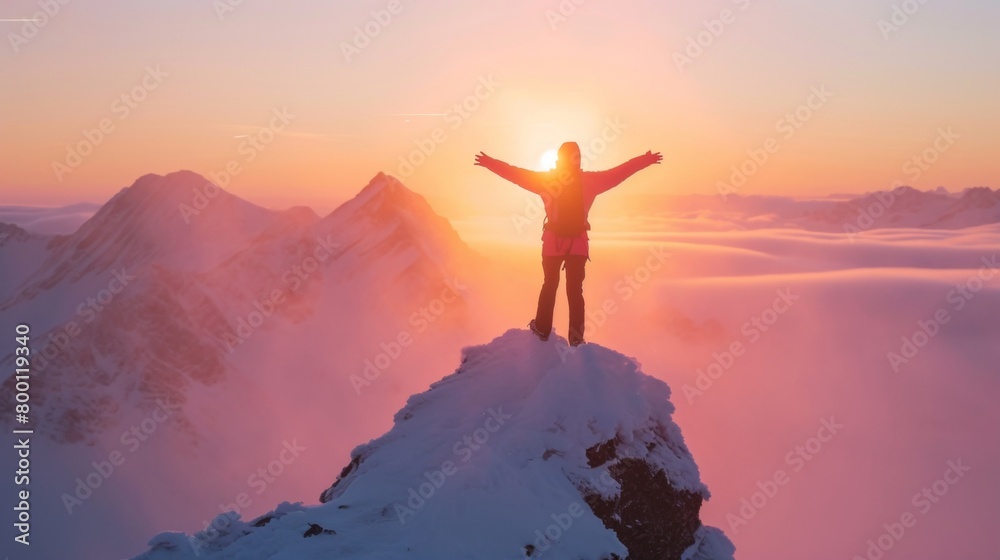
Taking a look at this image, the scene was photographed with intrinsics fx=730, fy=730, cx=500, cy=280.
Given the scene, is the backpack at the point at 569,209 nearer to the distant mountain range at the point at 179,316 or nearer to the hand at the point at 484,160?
the hand at the point at 484,160

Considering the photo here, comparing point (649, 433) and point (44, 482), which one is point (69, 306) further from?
point (649, 433)

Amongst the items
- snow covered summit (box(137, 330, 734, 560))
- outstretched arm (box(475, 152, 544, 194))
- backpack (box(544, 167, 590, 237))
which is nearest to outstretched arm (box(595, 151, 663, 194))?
backpack (box(544, 167, 590, 237))

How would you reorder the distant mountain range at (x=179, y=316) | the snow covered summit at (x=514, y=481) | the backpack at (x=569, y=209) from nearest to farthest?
1. the snow covered summit at (x=514, y=481)
2. the backpack at (x=569, y=209)
3. the distant mountain range at (x=179, y=316)

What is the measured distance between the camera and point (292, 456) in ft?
431

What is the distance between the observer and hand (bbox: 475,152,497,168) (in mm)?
13438

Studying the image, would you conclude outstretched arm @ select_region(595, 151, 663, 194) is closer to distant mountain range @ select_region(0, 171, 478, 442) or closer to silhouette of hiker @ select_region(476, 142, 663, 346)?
silhouette of hiker @ select_region(476, 142, 663, 346)

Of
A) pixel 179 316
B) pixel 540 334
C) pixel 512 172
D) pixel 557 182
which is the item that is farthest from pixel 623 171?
pixel 179 316

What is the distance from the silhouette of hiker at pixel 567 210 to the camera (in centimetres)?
1309

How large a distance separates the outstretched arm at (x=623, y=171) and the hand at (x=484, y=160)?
194 cm

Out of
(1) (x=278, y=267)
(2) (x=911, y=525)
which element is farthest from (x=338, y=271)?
(2) (x=911, y=525)

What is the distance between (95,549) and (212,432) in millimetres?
41018

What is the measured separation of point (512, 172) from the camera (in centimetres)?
1347

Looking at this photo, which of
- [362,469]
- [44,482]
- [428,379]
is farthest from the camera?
[428,379]

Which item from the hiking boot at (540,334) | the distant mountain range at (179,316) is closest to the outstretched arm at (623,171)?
the hiking boot at (540,334)
